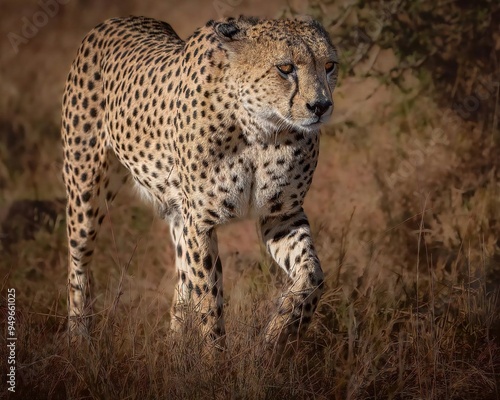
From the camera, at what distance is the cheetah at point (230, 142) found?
429 cm

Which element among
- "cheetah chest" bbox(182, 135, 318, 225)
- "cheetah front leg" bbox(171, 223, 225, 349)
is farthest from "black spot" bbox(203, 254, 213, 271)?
"cheetah chest" bbox(182, 135, 318, 225)

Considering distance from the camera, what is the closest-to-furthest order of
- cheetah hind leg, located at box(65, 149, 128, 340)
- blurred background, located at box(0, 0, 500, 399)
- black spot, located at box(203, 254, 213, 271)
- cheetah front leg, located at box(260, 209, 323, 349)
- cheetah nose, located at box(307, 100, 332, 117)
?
cheetah nose, located at box(307, 100, 332, 117)
cheetah front leg, located at box(260, 209, 323, 349)
black spot, located at box(203, 254, 213, 271)
cheetah hind leg, located at box(65, 149, 128, 340)
blurred background, located at box(0, 0, 500, 399)

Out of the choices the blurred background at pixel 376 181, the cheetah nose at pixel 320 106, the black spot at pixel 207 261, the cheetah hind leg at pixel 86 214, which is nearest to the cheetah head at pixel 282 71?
the cheetah nose at pixel 320 106

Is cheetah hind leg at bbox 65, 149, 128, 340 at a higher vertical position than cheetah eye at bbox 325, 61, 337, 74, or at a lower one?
lower

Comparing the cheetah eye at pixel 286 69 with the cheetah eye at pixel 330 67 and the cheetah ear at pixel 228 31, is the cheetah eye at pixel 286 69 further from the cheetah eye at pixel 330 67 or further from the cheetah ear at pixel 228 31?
the cheetah ear at pixel 228 31

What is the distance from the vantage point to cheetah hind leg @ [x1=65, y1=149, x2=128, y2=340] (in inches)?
210

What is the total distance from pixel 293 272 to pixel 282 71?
0.78m

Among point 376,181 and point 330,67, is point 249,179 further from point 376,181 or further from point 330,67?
point 376,181

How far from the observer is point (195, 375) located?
391cm

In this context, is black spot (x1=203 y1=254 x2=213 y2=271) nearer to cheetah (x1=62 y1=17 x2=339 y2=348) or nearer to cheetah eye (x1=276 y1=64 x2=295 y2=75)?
cheetah (x1=62 y1=17 x2=339 y2=348)

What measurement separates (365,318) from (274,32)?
1.15m

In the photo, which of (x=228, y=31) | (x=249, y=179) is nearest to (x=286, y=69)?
(x=228, y=31)

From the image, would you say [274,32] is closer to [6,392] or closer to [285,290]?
[285,290]

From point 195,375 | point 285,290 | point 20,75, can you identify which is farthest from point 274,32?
point 20,75
